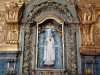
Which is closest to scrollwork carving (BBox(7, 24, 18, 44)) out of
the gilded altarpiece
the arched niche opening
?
the gilded altarpiece

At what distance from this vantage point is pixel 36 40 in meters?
8.78

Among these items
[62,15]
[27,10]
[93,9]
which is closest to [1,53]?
[27,10]

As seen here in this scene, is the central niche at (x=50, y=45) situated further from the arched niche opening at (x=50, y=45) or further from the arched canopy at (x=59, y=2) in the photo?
the arched canopy at (x=59, y=2)

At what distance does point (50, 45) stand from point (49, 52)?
11.5 inches

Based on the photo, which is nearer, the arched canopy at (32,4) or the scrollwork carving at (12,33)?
the scrollwork carving at (12,33)

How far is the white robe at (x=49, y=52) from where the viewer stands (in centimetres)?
863

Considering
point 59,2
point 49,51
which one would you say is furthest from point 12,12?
point 49,51

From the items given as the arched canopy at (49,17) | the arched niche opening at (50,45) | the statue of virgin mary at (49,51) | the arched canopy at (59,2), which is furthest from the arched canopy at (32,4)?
the statue of virgin mary at (49,51)

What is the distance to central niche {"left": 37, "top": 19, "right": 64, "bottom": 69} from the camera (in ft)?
28.5

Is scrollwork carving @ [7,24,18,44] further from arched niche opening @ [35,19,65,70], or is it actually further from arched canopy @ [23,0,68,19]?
arched niche opening @ [35,19,65,70]

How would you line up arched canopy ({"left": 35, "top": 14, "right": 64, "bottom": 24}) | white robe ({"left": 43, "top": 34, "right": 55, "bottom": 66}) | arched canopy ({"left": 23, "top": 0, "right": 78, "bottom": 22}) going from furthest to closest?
arched canopy ({"left": 23, "top": 0, "right": 78, "bottom": 22}), arched canopy ({"left": 35, "top": 14, "right": 64, "bottom": 24}), white robe ({"left": 43, "top": 34, "right": 55, "bottom": 66})

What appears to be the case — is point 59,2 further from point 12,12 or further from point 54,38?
point 12,12

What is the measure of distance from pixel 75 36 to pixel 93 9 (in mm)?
1293

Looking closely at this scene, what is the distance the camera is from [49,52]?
28.7 ft
